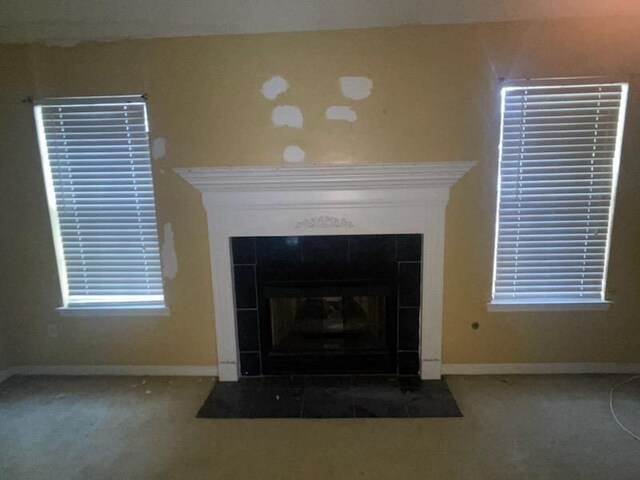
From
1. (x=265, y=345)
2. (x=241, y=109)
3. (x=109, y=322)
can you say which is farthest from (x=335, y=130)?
(x=109, y=322)

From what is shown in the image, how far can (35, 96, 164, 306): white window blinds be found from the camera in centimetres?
266

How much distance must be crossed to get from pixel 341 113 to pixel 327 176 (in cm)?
40

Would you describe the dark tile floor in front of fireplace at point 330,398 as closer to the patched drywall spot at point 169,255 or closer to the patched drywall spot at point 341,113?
the patched drywall spot at point 169,255

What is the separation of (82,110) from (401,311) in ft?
8.14

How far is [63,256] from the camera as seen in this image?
286cm

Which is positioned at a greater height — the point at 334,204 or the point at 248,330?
the point at 334,204

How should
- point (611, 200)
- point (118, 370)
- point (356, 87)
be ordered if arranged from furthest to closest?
point (118, 370)
point (611, 200)
point (356, 87)

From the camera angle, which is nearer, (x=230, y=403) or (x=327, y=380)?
(x=230, y=403)

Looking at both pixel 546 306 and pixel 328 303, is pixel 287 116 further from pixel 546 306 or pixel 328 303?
pixel 546 306

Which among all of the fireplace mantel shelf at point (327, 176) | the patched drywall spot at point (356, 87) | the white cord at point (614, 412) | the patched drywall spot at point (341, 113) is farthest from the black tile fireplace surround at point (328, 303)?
the white cord at point (614, 412)

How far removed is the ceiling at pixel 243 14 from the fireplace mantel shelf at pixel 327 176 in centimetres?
83

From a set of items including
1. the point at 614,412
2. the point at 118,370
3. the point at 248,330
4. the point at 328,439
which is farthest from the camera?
the point at 118,370

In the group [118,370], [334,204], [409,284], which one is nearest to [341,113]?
[334,204]

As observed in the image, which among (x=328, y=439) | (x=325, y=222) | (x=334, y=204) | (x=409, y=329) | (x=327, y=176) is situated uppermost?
(x=327, y=176)
